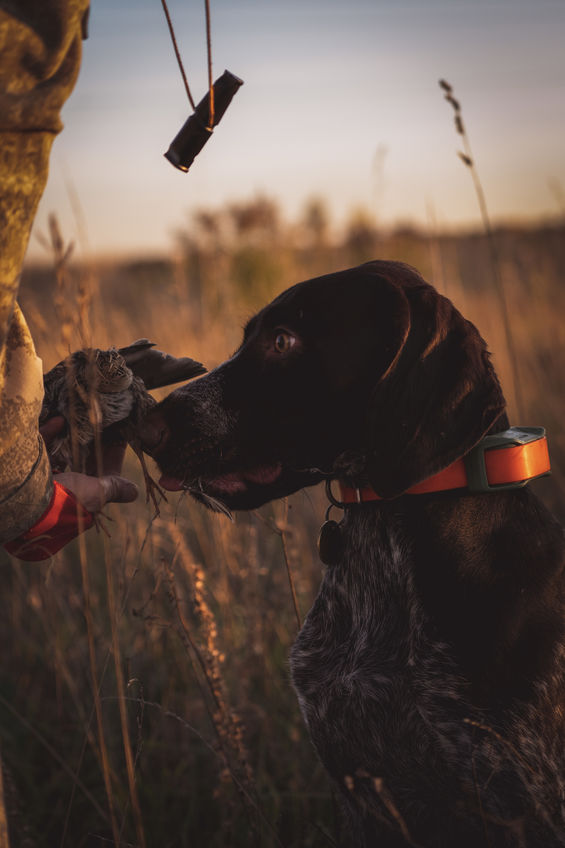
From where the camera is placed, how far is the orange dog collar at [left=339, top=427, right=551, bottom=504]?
6.40 feet

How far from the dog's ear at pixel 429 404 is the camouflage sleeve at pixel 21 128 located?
931 millimetres

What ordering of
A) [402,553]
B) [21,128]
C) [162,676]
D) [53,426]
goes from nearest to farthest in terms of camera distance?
1. [21,128]
2. [53,426]
3. [402,553]
4. [162,676]

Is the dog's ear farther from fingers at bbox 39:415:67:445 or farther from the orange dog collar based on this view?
fingers at bbox 39:415:67:445

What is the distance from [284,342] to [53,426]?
29.8 inches

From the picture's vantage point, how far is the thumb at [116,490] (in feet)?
5.87

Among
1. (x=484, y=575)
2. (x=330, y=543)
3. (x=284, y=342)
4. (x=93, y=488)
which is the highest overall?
(x=284, y=342)

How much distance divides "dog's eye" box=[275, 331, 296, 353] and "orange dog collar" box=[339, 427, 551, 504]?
55cm

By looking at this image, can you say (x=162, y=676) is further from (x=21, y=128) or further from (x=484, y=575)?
(x=21, y=128)

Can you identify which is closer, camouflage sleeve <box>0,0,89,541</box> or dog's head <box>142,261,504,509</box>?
camouflage sleeve <box>0,0,89,541</box>

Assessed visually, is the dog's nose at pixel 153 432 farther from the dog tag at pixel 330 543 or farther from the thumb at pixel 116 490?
the dog tag at pixel 330 543

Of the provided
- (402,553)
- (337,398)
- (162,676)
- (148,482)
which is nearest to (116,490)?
(148,482)

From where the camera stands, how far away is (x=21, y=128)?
1.25 m

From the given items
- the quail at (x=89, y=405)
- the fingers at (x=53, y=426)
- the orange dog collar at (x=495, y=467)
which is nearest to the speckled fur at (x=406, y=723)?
the orange dog collar at (x=495, y=467)

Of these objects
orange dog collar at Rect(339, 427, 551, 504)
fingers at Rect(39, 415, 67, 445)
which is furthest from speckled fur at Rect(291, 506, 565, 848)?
fingers at Rect(39, 415, 67, 445)
